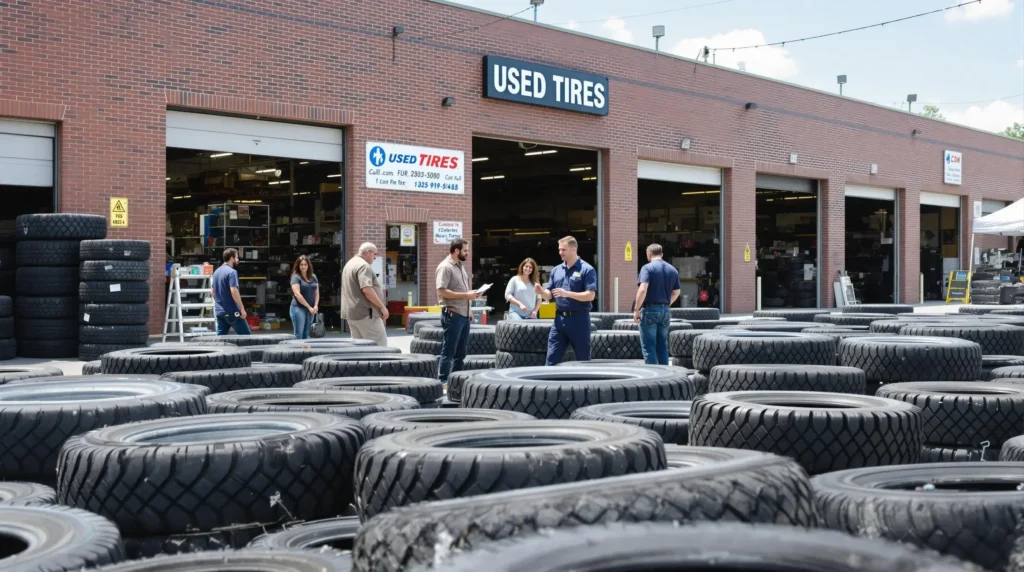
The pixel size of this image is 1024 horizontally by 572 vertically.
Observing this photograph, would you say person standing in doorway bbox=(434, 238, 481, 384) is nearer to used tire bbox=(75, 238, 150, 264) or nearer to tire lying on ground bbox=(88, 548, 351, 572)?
used tire bbox=(75, 238, 150, 264)

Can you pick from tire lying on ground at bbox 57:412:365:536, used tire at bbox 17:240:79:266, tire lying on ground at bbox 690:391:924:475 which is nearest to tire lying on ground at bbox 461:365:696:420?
tire lying on ground at bbox 690:391:924:475

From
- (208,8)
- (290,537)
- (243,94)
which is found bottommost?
(290,537)

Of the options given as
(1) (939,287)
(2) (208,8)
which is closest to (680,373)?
(2) (208,8)

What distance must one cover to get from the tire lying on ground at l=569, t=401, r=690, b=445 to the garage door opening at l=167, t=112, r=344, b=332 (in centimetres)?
1704

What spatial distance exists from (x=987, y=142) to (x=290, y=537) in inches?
1869

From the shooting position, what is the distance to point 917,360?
25.4 feet

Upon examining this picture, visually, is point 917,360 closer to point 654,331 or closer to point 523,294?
point 654,331

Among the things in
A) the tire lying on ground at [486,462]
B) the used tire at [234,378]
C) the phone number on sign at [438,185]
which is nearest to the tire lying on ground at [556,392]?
the used tire at [234,378]

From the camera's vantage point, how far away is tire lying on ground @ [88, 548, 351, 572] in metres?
2.88

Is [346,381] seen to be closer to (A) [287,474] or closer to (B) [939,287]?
(A) [287,474]

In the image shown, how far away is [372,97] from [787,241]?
78.1 ft

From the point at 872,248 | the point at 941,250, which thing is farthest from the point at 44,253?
the point at 941,250

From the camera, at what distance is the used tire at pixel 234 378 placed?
23.6 ft

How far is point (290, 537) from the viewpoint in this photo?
12.1 ft
